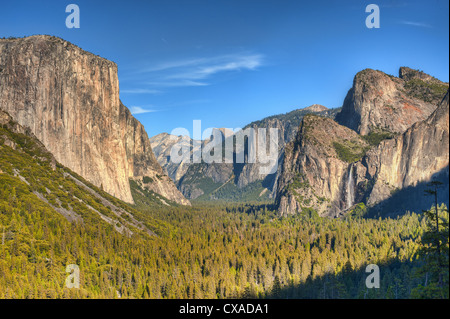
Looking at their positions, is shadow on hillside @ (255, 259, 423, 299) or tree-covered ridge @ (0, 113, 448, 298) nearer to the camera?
shadow on hillside @ (255, 259, 423, 299)

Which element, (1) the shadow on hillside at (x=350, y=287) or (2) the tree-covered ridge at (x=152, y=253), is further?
(2) the tree-covered ridge at (x=152, y=253)

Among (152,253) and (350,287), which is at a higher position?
(152,253)

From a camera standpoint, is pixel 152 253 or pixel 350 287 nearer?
pixel 350 287
